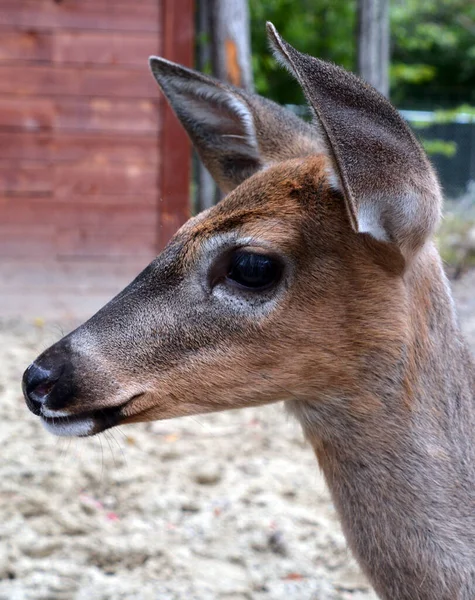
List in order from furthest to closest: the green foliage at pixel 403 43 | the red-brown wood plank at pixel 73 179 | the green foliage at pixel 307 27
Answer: the green foliage at pixel 403 43, the green foliage at pixel 307 27, the red-brown wood plank at pixel 73 179

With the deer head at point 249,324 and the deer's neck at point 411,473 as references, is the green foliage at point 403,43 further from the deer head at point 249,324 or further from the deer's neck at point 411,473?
the deer's neck at point 411,473

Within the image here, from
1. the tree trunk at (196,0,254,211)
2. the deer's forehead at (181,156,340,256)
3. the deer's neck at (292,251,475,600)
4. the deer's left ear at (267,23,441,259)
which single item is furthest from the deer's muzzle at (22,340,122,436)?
the tree trunk at (196,0,254,211)

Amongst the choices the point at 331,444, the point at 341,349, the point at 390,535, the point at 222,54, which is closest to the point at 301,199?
the point at 341,349

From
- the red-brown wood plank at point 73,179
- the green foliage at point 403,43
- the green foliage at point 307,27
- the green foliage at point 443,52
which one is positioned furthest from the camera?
the green foliage at point 443,52

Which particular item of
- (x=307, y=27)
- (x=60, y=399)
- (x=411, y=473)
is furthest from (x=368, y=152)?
(x=307, y=27)

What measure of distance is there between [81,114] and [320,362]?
656 cm

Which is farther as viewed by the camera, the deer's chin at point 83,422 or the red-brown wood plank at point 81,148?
the red-brown wood plank at point 81,148

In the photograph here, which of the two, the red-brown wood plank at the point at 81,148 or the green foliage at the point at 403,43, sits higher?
the red-brown wood plank at the point at 81,148

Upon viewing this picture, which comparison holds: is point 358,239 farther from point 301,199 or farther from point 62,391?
point 62,391

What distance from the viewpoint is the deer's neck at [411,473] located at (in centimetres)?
272

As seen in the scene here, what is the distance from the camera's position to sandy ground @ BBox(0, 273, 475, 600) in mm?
4004

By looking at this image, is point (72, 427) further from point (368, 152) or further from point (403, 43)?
point (403, 43)

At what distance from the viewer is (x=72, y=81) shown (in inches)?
342

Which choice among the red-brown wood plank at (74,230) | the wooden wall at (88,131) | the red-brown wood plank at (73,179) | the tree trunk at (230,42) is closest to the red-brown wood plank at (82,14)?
the wooden wall at (88,131)
